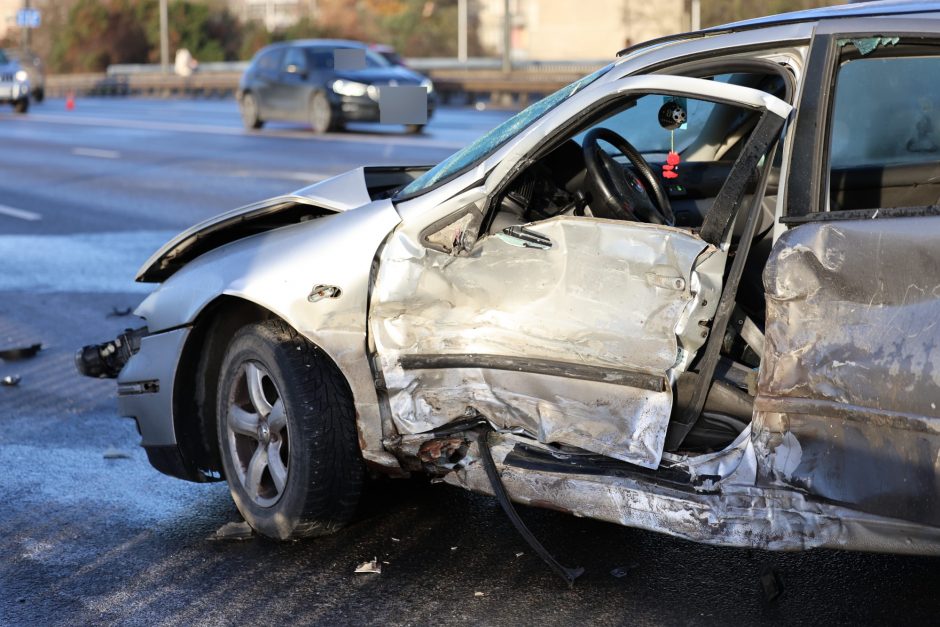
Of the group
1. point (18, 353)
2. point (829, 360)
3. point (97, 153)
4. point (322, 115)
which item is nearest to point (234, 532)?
point (829, 360)

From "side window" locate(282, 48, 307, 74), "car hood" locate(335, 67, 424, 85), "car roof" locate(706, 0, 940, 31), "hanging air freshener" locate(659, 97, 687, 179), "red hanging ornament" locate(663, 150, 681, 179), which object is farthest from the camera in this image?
"side window" locate(282, 48, 307, 74)

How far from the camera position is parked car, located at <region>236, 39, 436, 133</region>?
21594 mm

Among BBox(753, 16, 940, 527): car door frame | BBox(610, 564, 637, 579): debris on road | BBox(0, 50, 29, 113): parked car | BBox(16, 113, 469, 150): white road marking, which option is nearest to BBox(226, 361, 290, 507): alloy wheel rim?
BBox(610, 564, 637, 579): debris on road

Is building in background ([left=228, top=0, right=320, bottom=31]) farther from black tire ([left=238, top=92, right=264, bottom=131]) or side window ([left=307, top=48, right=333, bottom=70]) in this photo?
side window ([left=307, top=48, right=333, bottom=70])

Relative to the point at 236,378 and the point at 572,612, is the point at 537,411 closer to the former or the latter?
the point at 572,612

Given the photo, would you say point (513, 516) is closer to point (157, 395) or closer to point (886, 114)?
point (157, 395)

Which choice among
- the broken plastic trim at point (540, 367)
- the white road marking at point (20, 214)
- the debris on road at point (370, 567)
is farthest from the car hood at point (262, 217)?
the white road marking at point (20, 214)

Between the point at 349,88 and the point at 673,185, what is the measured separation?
1756 cm

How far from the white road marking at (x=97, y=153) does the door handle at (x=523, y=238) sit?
16.1 m

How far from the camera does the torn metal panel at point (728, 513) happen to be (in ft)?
10.6

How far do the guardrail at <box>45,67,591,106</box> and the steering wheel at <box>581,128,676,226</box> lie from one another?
23.4m

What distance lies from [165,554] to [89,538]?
0.35 metres

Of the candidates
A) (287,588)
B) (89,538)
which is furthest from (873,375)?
(89,538)

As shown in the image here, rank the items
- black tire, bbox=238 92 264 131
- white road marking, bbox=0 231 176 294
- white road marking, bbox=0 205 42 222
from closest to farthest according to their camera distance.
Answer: white road marking, bbox=0 231 176 294 → white road marking, bbox=0 205 42 222 → black tire, bbox=238 92 264 131
